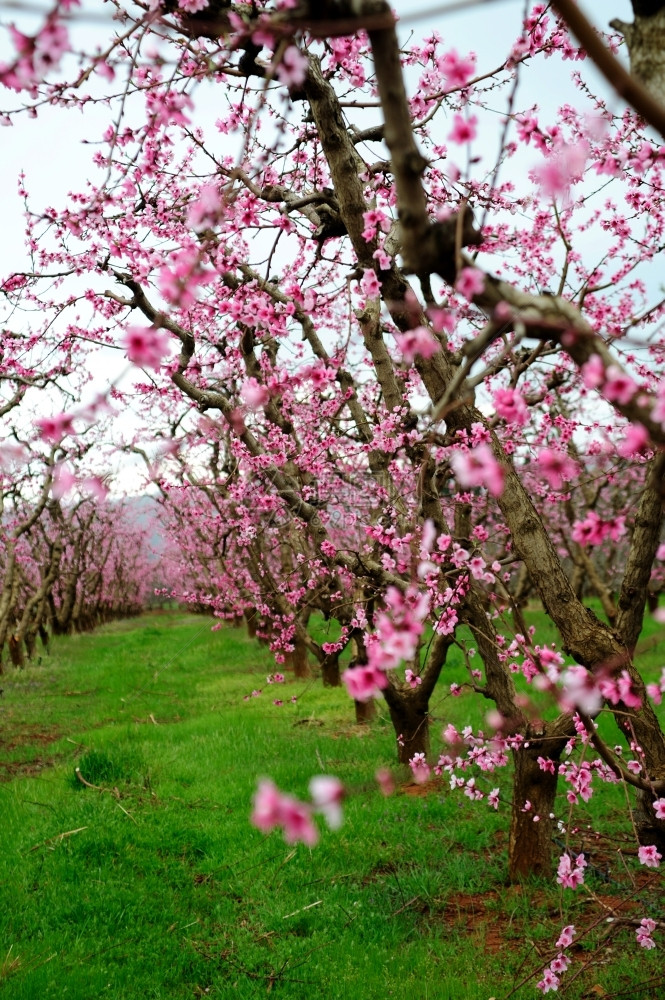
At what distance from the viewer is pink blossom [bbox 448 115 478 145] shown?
2154 mm

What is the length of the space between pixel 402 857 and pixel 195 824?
1.89 meters

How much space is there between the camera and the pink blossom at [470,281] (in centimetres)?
200

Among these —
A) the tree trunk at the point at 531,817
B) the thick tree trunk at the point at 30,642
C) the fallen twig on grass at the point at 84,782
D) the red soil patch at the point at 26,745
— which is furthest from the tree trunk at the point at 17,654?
the tree trunk at the point at 531,817

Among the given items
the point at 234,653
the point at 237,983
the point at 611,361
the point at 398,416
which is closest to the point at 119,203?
the point at 398,416

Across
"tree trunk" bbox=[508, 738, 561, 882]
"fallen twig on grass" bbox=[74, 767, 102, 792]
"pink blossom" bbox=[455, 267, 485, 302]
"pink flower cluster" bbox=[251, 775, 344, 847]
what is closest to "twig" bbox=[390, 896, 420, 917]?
"tree trunk" bbox=[508, 738, 561, 882]

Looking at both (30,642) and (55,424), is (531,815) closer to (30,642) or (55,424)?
(55,424)

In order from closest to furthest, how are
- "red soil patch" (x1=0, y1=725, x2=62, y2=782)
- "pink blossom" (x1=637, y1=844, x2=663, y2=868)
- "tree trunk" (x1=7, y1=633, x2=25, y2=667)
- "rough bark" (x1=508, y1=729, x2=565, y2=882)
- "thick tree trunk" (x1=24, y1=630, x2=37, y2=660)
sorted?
"pink blossom" (x1=637, y1=844, x2=663, y2=868), "rough bark" (x1=508, y1=729, x2=565, y2=882), "red soil patch" (x1=0, y1=725, x2=62, y2=782), "tree trunk" (x1=7, y1=633, x2=25, y2=667), "thick tree trunk" (x1=24, y1=630, x2=37, y2=660)

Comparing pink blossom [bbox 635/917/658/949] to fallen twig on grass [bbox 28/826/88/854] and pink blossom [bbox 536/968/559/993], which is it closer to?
pink blossom [bbox 536/968/559/993]

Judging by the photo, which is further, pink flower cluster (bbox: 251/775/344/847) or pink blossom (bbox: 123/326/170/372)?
pink blossom (bbox: 123/326/170/372)

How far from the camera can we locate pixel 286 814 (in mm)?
1611

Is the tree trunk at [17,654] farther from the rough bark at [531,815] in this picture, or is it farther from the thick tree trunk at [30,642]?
the rough bark at [531,815]

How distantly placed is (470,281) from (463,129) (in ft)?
1.66

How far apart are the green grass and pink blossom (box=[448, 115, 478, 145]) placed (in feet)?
11.5

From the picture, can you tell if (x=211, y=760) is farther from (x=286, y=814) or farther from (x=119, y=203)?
(x=286, y=814)
